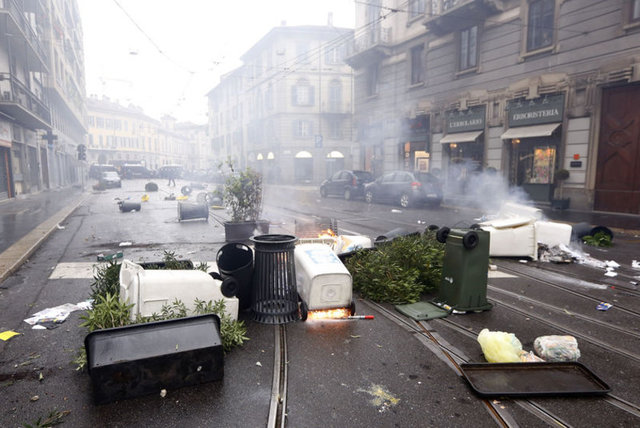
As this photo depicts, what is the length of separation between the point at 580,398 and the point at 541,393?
11.7 inches

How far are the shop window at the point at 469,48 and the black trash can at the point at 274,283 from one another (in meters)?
18.0

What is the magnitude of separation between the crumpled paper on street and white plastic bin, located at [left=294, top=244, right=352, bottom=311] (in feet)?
8.10

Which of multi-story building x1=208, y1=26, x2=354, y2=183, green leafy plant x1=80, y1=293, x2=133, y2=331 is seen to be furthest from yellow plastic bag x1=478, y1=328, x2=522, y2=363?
multi-story building x1=208, y1=26, x2=354, y2=183

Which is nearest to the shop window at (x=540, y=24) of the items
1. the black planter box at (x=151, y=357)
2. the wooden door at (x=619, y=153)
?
the wooden door at (x=619, y=153)

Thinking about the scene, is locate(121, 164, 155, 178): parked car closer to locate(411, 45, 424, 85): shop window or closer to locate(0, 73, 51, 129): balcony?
locate(0, 73, 51, 129): balcony

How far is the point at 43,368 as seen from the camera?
3316mm

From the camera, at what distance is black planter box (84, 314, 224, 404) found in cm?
279

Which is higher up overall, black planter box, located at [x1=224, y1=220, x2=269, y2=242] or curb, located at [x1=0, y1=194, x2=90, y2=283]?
black planter box, located at [x1=224, y1=220, x2=269, y2=242]

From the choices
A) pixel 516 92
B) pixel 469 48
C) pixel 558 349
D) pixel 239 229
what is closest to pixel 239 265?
pixel 558 349

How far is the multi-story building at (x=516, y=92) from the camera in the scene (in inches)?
535

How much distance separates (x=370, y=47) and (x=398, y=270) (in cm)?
2210

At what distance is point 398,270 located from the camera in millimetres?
5223

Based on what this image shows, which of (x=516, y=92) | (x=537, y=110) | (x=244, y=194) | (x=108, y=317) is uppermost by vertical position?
(x=516, y=92)

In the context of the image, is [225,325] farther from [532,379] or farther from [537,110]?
[537,110]
